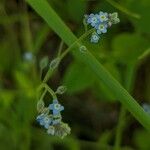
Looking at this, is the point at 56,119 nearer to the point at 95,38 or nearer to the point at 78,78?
the point at 95,38

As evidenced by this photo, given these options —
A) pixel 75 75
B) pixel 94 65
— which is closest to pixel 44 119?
pixel 94 65

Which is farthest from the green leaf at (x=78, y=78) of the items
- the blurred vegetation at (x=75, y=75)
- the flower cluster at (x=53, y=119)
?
the flower cluster at (x=53, y=119)

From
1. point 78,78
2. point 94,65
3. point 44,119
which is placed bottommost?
point 44,119

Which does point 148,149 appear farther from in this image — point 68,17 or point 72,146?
point 68,17

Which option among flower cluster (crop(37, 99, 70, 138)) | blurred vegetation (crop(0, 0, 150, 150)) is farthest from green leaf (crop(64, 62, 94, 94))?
flower cluster (crop(37, 99, 70, 138))

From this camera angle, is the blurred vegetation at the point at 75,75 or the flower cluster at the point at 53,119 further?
the blurred vegetation at the point at 75,75

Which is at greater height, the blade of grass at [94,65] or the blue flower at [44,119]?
the blade of grass at [94,65]

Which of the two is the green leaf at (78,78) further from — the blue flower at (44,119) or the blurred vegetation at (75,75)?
the blue flower at (44,119)
